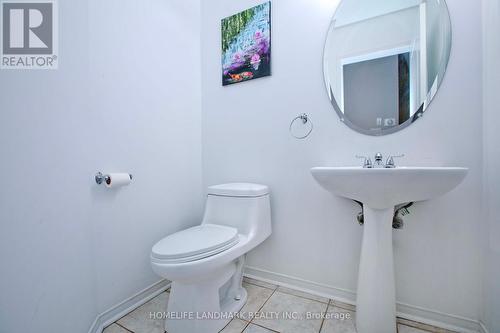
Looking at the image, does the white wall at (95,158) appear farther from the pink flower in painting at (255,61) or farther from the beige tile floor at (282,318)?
the pink flower in painting at (255,61)

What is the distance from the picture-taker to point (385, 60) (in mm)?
1111

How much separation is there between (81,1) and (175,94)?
0.62m

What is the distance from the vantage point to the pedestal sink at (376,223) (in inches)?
30.7

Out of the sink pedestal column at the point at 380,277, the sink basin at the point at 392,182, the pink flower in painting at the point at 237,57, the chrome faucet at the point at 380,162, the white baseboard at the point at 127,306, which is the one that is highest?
the pink flower in painting at the point at 237,57

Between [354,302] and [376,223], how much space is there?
557mm

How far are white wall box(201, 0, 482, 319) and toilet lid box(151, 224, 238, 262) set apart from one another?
45cm

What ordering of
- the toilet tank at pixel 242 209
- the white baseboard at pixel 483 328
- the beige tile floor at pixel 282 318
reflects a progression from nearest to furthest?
1. the white baseboard at pixel 483 328
2. the beige tile floor at pixel 282 318
3. the toilet tank at pixel 242 209

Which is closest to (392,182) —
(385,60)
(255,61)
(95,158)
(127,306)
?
(385,60)

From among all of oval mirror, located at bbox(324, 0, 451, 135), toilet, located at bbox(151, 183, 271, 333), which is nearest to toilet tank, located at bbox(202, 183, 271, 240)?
toilet, located at bbox(151, 183, 271, 333)

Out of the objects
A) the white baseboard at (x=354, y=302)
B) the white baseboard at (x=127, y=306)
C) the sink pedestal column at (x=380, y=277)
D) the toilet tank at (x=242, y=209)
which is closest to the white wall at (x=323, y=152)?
the white baseboard at (x=354, y=302)

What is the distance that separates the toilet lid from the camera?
0.86 metres

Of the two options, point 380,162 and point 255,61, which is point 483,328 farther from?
point 255,61

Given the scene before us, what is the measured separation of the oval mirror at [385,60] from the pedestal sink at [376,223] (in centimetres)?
42

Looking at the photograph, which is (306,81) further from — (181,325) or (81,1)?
(181,325)
